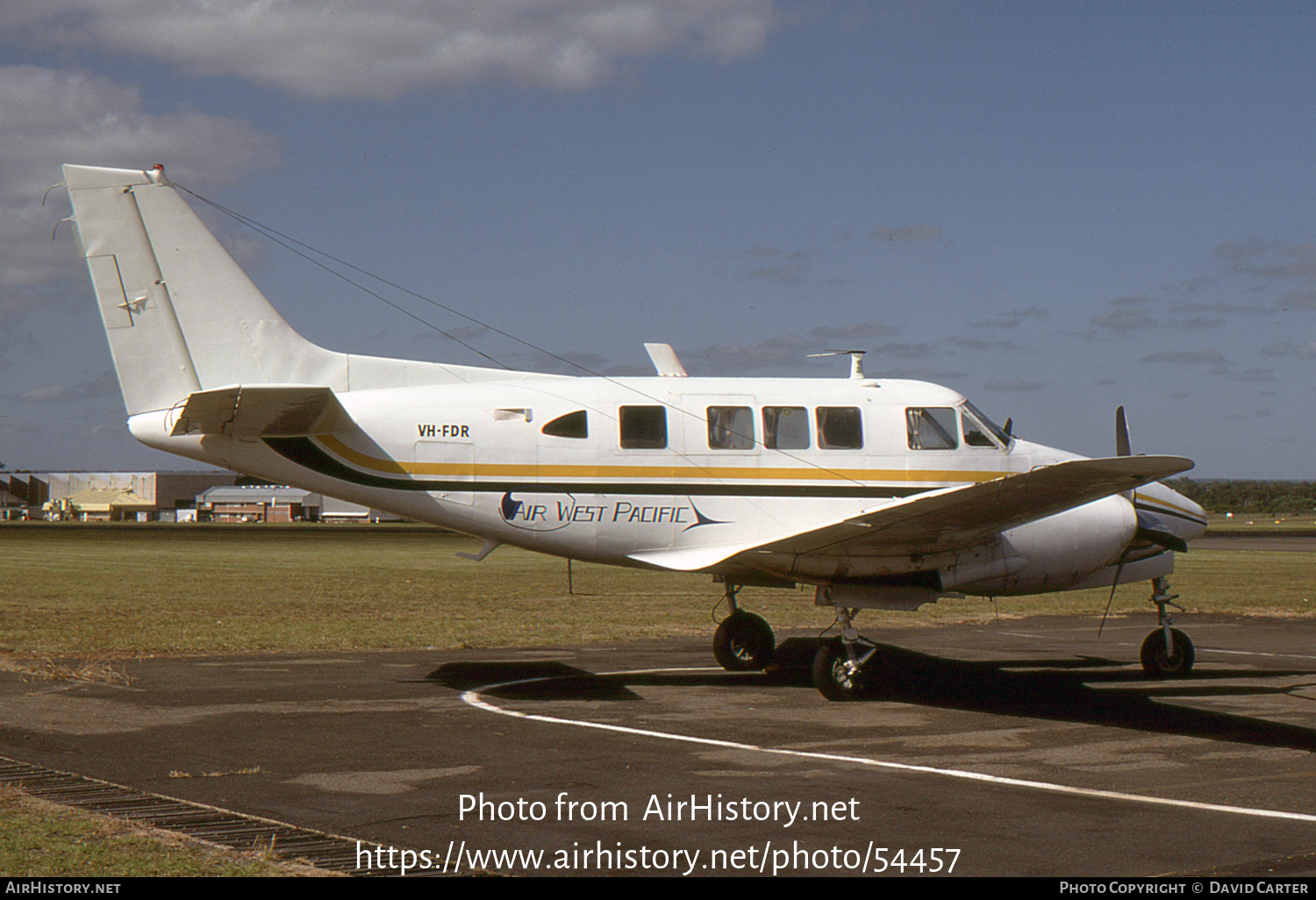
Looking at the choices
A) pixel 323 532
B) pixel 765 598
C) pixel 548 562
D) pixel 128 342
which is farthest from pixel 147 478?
pixel 128 342

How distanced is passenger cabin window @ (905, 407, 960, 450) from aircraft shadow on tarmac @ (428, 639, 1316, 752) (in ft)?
10.1

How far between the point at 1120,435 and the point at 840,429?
4202mm

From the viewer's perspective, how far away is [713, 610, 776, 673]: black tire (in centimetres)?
1658

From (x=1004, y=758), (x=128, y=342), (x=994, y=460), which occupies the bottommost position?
(x=1004, y=758)

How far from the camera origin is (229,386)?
1280cm

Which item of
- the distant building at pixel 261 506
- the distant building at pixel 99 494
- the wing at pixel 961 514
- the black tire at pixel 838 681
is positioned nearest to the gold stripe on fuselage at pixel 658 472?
the wing at pixel 961 514

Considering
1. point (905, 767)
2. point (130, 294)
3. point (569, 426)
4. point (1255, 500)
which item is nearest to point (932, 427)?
point (569, 426)

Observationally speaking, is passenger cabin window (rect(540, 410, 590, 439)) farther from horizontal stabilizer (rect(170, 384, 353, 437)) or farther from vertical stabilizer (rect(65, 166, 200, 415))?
vertical stabilizer (rect(65, 166, 200, 415))

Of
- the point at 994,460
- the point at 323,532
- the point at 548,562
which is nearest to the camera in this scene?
the point at 994,460

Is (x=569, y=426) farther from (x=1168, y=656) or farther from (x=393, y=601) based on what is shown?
(x=393, y=601)

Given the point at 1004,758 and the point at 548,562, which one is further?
the point at 548,562

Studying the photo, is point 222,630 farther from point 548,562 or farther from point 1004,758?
point 548,562

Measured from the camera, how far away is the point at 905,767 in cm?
997

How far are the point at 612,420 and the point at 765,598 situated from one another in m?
16.9
